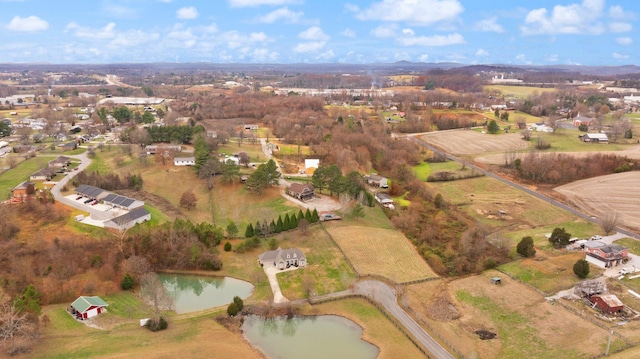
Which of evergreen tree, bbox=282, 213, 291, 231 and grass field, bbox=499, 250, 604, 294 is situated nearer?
grass field, bbox=499, 250, 604, 294

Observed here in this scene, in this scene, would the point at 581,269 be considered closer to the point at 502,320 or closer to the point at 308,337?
the point at 502,320

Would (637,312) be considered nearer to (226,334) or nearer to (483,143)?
(226,334)

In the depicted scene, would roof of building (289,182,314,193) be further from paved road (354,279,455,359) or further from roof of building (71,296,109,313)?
roof of building (71,296,109,313)

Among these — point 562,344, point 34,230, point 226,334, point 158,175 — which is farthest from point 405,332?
point 158,175

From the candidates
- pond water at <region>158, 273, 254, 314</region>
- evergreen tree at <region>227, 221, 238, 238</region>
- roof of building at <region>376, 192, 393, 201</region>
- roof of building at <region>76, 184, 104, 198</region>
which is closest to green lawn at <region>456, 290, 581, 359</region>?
pond water at <region>158, 273, 254, 314</region>

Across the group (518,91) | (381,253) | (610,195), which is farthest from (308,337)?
(518,91)

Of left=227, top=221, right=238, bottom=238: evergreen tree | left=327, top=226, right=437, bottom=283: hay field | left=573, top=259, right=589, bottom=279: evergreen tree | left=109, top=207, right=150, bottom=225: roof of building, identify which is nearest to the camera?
left=573, top=259, right=589, bottom=279: evergreen tree
